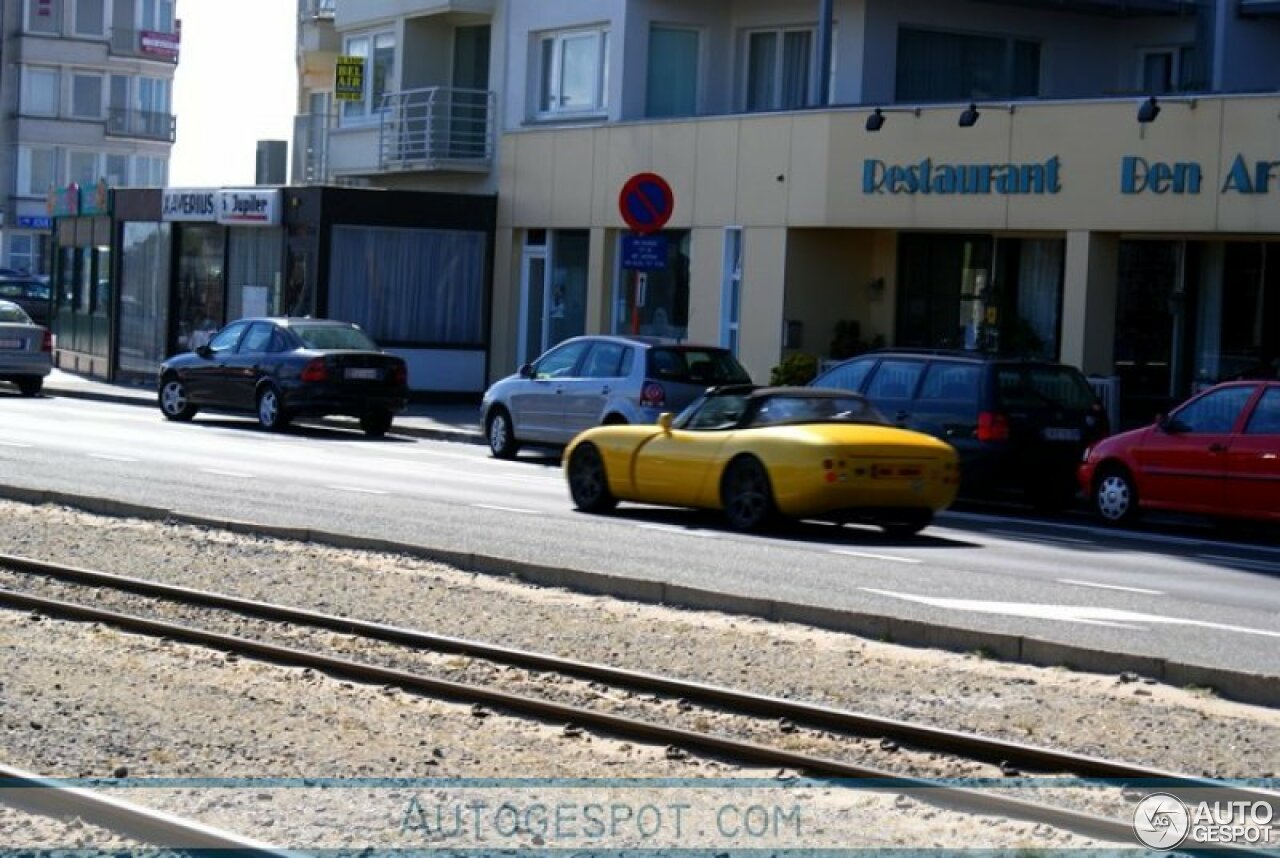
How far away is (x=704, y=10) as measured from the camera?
3622cm

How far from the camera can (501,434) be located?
1094 inches

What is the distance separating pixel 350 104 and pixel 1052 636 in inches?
1295

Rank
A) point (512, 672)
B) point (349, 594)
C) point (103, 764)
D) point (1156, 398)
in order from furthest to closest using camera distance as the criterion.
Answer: point (1156, 398) < point (349, 594) < point (512, 672) < point (103, 764)

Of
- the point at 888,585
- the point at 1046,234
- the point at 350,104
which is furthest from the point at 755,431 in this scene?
the point at 350,104

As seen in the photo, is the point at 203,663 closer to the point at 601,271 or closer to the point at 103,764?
the point at 103,764

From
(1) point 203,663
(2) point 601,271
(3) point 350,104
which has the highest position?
(3) point 350,104

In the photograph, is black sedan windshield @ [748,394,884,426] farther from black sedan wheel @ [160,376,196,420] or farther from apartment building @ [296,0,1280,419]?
black sedan wheel @ [160,376,196,420]

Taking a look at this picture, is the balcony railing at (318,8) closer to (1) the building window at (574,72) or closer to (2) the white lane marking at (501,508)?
(1) the building window at (574,72)

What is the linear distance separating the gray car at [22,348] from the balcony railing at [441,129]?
7150 millimetres

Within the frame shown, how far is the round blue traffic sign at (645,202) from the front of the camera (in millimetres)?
27109

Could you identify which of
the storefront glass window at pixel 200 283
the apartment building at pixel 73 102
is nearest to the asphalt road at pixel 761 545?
the storefront glass window at pixel 200 283

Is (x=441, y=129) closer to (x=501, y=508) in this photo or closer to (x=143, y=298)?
(x=143, y=298)

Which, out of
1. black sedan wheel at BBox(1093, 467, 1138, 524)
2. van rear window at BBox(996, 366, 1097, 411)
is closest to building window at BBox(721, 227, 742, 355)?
van rear window at BBox(996, 366, 1097, 411)

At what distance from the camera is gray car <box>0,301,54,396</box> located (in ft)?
124
